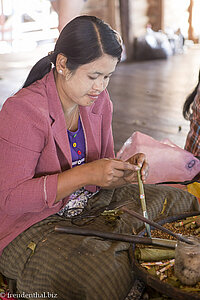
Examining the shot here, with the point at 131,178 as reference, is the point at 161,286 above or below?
below

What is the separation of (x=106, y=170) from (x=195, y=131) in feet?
3.51

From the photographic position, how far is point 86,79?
1555 millimetres

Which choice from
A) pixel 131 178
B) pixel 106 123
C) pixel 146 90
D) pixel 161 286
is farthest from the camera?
pixel 146 90

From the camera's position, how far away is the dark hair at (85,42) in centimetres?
150

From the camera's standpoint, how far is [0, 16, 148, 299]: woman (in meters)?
1.48

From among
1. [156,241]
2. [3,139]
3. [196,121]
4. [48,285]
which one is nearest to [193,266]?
[156,241]

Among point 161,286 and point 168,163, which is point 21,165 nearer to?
point 161,286

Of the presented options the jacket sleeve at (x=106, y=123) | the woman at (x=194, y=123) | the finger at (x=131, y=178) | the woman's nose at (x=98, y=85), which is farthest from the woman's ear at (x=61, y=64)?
the woman at (x=194, y=123)

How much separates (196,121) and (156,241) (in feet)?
3.64

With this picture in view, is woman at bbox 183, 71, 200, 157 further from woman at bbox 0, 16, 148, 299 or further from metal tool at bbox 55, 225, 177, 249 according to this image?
metal tool at bbox 55, 225, 177, 249

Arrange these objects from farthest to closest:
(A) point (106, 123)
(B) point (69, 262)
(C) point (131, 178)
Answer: (A) point (106, 123) < (C) point (131, 178) < (B) point (69, 262)

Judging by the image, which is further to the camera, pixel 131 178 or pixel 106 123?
pixel 106 123

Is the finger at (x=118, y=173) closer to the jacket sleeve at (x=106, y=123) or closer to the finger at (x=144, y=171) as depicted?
the finger at (x=144, y=171)

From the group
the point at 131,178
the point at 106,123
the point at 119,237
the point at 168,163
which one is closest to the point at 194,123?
the point at 168,163
